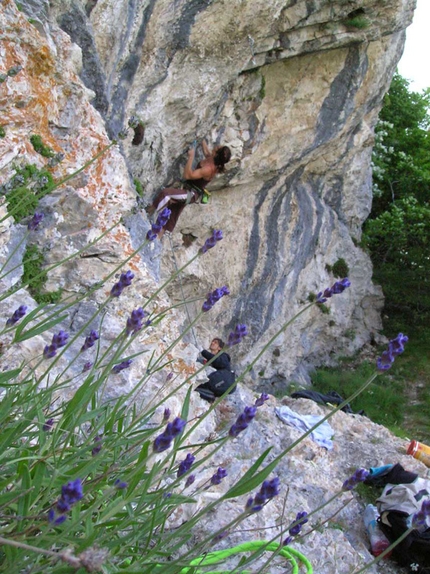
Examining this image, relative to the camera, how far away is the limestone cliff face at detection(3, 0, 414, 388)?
6.47 metres

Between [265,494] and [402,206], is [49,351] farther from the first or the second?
[402,206]

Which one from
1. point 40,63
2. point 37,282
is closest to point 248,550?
point 37,282

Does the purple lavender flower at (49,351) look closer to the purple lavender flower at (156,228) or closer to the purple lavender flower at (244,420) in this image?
the purple lavender flower at (156,228)

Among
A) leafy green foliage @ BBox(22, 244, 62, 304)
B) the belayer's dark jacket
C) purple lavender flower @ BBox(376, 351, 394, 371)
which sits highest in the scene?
purple lavender flower @ BBox(376, 351, 394, 371)

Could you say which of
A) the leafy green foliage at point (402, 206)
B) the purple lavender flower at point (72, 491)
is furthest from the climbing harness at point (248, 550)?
the leafy green foliage at point (402, 206)

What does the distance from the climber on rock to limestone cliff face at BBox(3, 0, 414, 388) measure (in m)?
0.46

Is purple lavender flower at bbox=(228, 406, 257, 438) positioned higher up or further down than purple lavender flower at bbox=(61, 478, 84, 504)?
further down

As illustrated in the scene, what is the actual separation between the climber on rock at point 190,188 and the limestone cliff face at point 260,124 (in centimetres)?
46

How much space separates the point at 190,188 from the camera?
8.05 metres

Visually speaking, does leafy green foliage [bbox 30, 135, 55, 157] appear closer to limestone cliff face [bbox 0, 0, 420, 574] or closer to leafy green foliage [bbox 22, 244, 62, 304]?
limestone cliff face [bbox 0, 0, 420, 574]

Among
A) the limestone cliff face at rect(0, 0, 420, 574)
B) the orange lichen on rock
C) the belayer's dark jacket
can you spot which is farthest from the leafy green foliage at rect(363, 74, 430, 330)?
the orange lichen on rock

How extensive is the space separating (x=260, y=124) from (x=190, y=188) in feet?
8.26

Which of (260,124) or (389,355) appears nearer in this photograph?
→ (389,355)

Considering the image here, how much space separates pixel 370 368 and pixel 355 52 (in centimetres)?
781
